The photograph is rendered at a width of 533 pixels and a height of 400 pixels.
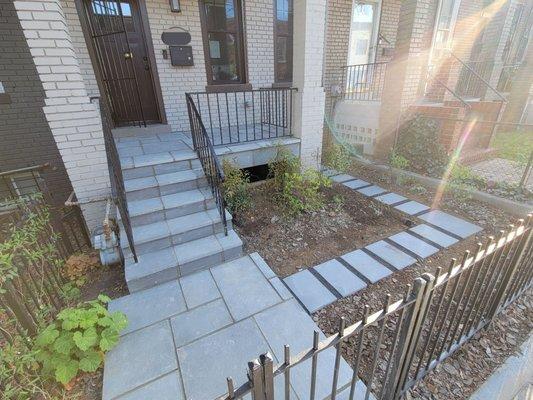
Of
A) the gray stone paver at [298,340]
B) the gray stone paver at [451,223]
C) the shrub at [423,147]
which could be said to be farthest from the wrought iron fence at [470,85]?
the gray stone paver at [298,340]

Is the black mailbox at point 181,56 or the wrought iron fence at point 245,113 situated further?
the wrought iron fence at point 245,113

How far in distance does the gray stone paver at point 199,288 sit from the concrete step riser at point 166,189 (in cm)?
117

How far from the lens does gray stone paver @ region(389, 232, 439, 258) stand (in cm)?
316

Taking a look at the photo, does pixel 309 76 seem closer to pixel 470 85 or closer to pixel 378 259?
pixel 378 259

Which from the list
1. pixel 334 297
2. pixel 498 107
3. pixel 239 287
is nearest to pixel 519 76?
pixel 498 107

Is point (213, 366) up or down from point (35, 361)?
down

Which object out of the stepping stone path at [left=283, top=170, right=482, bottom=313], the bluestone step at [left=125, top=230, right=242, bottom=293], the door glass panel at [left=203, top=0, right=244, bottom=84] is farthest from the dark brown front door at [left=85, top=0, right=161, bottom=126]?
the stepping stone path at [left=283, top=170, right=482, bottom=313]

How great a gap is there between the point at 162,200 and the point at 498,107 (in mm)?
7072

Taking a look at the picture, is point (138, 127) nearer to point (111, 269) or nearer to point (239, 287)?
point (111, 269)

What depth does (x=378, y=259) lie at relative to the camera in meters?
3.06

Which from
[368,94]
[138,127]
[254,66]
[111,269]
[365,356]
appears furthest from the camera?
[368,94]

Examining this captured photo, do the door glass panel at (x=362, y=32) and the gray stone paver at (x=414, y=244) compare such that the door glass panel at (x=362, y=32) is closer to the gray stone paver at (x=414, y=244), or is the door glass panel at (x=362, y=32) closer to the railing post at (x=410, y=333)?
the gray stone paver at (x=414, y=244)

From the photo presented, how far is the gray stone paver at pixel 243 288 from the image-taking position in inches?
94.6

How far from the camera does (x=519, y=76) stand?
8359 mm
